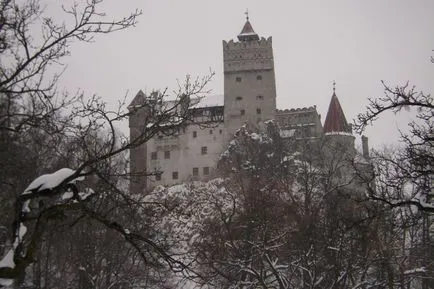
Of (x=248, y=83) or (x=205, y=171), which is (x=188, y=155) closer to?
(x=205, y=171)

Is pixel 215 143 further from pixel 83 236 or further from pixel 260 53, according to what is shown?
pixel 83 236

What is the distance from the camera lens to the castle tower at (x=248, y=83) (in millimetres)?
52875

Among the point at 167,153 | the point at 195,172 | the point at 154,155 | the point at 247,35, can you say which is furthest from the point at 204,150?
the point at 247,35

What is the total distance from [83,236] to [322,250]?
24.8 feet

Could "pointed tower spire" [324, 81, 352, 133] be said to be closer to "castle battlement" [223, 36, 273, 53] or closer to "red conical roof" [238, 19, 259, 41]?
"castle battlement" [223, 36, 273, 53]

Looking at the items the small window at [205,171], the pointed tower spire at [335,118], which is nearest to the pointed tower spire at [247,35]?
the pointed tower spire at [335,118]

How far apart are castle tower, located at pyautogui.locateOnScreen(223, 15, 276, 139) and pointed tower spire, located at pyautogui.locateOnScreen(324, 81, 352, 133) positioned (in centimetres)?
574

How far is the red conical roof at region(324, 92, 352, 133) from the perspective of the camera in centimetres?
5112

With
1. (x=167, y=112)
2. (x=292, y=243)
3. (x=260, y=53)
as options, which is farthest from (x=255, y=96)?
(x=167, y=112)

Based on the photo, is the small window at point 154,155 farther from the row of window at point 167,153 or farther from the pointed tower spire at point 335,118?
the pointed tower spire at point 335,118

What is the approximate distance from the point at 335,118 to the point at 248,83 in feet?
32.5

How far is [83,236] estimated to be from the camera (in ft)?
53.9

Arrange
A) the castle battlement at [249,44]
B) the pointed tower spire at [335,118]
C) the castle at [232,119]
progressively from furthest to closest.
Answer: the castle battlement at [249,44] → the castle at [232,119] → the pointed tower spire at [335,118]

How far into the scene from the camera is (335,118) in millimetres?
52219
